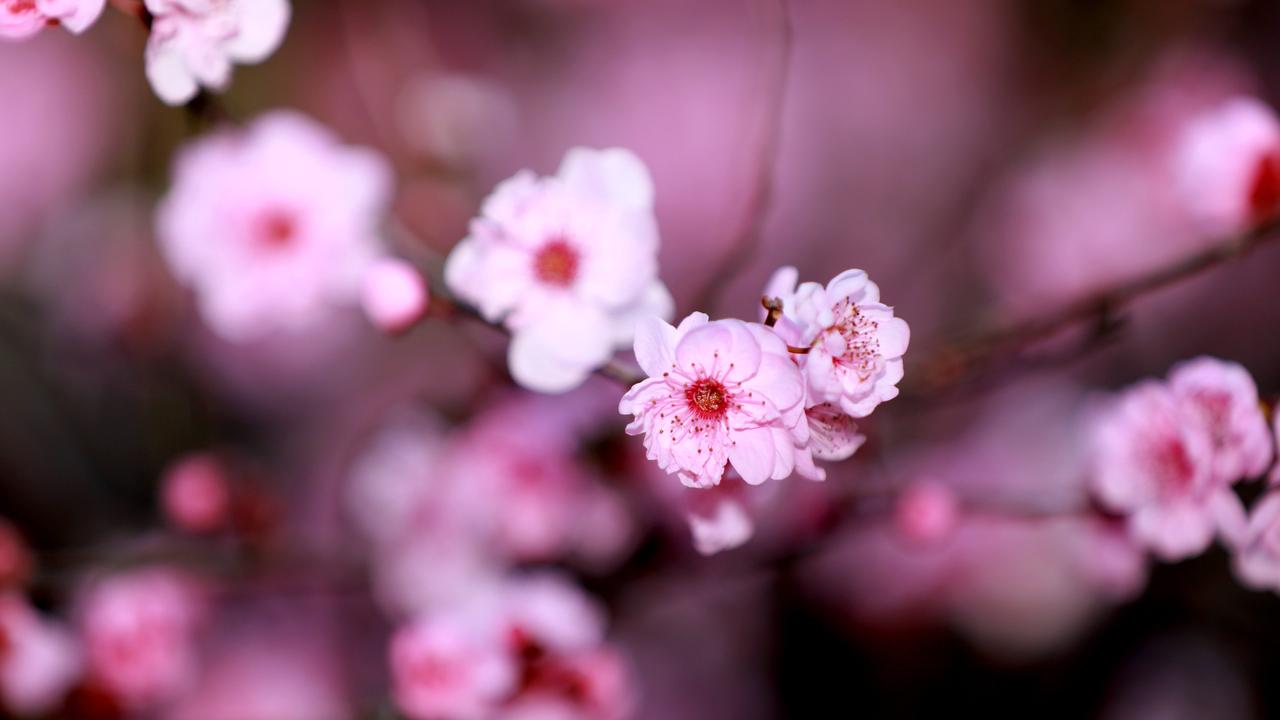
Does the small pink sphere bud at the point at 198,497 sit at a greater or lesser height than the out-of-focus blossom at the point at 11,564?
greater

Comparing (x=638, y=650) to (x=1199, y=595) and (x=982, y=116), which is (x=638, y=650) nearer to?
(x=1199, y=595)

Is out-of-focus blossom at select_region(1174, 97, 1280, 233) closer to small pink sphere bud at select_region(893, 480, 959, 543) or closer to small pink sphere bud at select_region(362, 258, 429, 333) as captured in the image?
small pink sphere bud at select_region(893, 480, 959, 543)

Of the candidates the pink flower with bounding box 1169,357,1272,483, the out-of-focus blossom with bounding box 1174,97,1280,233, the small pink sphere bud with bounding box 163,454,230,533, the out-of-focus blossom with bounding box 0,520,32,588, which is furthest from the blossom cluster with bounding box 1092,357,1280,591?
the out-of-focus blossom with bounding box 0,520,32,588

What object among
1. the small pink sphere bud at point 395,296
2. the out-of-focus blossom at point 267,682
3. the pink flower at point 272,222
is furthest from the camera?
the out-of-focus blossom at point 267,682

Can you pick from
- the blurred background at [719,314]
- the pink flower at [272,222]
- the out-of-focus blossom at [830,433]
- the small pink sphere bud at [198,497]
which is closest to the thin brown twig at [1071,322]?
the blurred background at [719,314]

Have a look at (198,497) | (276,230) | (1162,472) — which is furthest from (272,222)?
(1162,472)

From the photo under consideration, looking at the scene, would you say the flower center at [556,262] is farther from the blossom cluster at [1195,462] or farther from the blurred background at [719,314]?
the blossom cluster at [1195,462]

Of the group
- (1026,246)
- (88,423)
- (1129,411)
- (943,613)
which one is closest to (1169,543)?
(1129,411)
